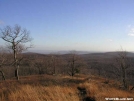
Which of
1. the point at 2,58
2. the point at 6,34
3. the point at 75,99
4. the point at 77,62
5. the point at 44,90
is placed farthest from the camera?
the point at 77,62

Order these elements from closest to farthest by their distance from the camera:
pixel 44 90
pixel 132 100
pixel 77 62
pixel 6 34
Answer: pixel 44 90 → pixel 132 100 → pixel 6 34 → pixel 77 62

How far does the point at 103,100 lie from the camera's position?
24.4 feet

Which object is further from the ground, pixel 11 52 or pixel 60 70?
pixel 11 52

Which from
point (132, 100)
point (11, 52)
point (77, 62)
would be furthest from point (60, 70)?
point (132, 100)

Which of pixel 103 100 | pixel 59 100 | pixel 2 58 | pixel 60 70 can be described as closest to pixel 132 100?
pixel 103 100

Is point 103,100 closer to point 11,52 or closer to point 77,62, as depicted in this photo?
point 11,52

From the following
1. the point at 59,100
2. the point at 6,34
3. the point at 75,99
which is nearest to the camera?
the point at 59,100

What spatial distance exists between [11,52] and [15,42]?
2373 mm

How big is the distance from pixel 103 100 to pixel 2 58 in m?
22.0

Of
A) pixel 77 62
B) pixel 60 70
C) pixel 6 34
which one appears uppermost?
pixel 6 34

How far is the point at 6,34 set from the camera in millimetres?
29109

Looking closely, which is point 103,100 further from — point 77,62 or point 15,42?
point 77,62

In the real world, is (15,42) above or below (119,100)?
above

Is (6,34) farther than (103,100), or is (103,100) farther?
(6,34)
